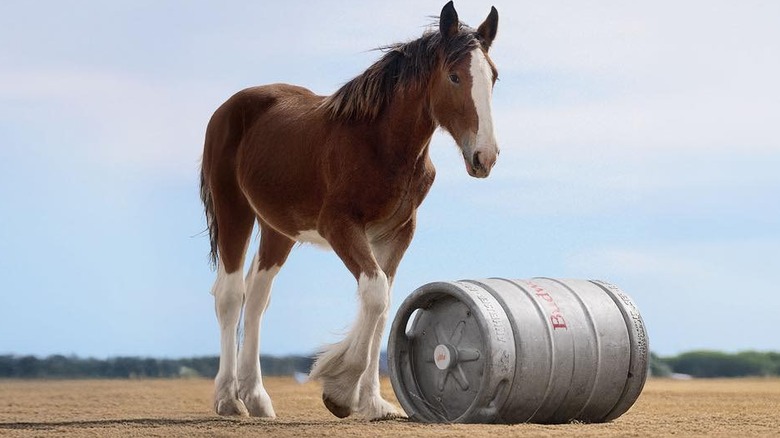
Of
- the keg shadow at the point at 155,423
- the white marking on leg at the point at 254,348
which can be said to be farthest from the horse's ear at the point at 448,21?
the white marking on leg at the point at 254,348

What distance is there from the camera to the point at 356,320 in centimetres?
741

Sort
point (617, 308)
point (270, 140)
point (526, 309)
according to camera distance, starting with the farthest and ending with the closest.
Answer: point (270, 140)
point (617, 308)
point (526, 309)

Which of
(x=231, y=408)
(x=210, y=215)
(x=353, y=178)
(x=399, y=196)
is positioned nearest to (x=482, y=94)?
(x=399, y=196)

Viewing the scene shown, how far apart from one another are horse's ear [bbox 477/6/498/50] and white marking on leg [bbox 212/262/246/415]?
3.09 meters

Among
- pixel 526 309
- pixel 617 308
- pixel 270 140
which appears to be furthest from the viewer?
pixel 270 140

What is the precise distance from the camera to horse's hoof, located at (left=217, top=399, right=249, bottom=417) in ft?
28.6

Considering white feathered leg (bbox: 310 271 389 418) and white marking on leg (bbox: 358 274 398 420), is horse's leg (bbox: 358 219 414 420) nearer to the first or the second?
white marking on leg (bbox: 358 274 398 420)

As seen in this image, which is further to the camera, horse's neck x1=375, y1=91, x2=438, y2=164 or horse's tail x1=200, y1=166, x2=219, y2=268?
horse's tail x1=200, y1=166, x2=219, y2=268

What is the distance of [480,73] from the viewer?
7094mm

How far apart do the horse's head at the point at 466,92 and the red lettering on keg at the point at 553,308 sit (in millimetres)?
922

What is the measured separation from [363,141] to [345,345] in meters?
1.49

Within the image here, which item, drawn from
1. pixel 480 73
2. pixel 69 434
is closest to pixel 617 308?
pixel 480 73

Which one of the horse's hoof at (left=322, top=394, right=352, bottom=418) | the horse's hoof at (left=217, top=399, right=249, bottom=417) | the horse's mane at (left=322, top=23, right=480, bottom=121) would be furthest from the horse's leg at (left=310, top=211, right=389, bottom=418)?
the horse's hoof at (left=217, top=399, right=249, bottom=417)

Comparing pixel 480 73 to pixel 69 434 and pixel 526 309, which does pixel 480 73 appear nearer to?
pixel 526 309
